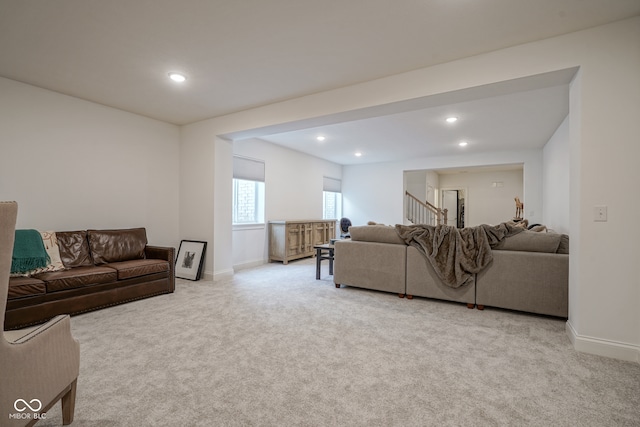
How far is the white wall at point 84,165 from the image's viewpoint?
340 centimetres

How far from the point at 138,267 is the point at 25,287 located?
103 centimetres

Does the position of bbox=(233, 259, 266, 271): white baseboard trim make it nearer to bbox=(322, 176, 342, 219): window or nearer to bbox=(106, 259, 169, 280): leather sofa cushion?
bbox=(106, 259, 169, 280): leather sofa cushion

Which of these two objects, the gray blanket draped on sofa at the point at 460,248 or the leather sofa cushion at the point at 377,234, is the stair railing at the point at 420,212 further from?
the gray blanket draped on sofa at the point at 460,248

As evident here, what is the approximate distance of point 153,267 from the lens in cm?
384

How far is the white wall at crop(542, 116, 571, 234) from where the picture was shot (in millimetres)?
4400

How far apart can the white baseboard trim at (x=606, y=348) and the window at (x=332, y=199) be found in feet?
21.0

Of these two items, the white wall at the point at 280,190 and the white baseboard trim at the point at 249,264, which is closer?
the white baseboard trim at the point at 249,264

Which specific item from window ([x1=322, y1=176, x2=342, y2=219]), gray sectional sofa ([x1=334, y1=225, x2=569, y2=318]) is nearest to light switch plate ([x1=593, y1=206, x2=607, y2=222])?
gray sectional sofa ([x1=334, y1=225, x2=569, y2=318])

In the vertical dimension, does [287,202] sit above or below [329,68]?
below

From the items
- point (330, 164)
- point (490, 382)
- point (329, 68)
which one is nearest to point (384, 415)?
point (490, 382)

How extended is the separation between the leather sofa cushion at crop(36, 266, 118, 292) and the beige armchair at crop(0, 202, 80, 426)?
198 centimetres

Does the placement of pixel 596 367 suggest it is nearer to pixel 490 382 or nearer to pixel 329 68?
pixel 490 382

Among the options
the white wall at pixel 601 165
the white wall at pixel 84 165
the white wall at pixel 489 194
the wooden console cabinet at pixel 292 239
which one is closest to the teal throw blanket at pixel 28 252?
the white wall at pixel 84 165

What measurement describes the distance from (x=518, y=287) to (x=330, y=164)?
603 centimetres
